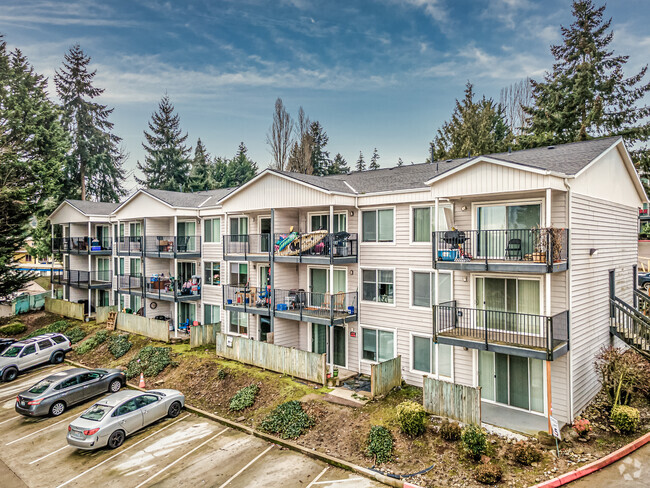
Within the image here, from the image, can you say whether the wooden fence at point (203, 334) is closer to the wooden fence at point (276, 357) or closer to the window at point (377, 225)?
the wooden fence at point (276, 357)

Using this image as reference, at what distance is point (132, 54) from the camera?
1014 inches

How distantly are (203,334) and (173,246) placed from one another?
20.2ft

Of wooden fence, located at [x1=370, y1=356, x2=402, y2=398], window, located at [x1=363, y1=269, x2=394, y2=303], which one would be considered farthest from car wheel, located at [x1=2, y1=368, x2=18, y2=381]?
wooden fence, located at [x1=370, y1=356, x2=402, y2=398]

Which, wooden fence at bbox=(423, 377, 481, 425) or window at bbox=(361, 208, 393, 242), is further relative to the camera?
window at bbox=(361, 208, 393, 242)

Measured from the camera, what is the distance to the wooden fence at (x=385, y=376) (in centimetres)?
1456

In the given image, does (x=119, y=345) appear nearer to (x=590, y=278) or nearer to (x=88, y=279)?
(x=88, y=279)

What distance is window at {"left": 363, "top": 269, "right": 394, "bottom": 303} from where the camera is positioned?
17062mm

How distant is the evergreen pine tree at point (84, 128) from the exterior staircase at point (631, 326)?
4650 centimetres

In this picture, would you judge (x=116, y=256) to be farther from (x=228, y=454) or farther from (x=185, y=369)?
(x=228, y=454)

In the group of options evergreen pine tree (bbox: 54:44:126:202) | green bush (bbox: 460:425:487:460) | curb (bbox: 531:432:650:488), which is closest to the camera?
curb (bbox: 531:432:650:488)

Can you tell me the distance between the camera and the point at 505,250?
13031 millimetres

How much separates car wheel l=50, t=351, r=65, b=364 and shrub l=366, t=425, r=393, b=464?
2004 cm

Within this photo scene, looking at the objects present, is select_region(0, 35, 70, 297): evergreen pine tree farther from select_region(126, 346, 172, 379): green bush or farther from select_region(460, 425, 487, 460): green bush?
select_region(460, 425, 487, 460): green bush

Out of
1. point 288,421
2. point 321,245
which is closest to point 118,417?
point 288,421
